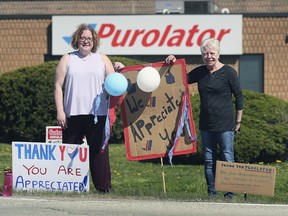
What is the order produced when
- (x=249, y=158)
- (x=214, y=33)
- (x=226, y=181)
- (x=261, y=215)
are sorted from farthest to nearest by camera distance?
(x=214, y=33), (x=249, y=158), (x=226, y=181), (x=261, y=215)

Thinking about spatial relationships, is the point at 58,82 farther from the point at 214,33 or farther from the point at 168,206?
the point at 214,33

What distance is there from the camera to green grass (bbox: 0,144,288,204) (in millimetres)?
8352

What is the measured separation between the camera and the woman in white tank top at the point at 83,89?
815 cm

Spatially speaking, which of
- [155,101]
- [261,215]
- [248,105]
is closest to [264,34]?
[248,105]

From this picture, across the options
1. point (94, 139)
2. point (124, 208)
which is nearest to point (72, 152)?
point (94, 139)

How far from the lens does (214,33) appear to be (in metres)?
21.5

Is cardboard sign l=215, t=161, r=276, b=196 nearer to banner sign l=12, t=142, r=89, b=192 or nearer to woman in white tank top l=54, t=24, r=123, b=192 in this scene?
woman in white tank top l=54, t=24, r=123, b=192

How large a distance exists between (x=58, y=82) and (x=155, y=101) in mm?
1207

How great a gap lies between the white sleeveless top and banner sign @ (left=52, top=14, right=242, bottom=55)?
13.4m

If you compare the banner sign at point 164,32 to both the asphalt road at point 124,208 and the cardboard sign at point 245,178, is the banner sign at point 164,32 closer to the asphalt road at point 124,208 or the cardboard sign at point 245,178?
the cardboard sign at point 245,178

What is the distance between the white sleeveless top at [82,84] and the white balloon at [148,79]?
0.43m

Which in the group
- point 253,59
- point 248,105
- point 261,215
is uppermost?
point 253,59

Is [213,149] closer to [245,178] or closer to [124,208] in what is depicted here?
[245,178]

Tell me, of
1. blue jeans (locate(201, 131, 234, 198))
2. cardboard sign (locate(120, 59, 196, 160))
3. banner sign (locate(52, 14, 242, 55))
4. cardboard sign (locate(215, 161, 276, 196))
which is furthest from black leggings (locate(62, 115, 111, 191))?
banner sign (locate(52, 14, 242, 55))
